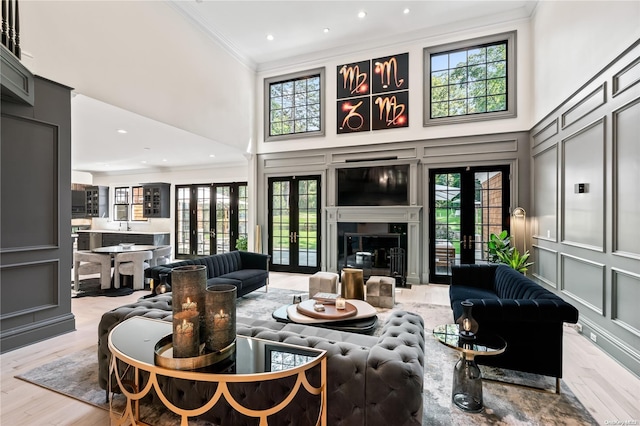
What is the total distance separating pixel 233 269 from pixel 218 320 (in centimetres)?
383

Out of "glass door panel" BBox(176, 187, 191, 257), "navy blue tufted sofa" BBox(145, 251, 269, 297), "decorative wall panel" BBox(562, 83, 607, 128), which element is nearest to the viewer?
"decorative wall panel" BBox(562, 83, 607, 128)

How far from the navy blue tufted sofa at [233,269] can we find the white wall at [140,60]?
93.6 inches

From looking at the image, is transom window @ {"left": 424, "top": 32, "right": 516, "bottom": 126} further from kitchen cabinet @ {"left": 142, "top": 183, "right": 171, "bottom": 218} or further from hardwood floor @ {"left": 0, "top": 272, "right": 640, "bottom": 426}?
kitchen cabinet @ {"left": 142, "top": 183, "right": 171, "bottom": 218}

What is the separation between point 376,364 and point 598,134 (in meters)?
3.61

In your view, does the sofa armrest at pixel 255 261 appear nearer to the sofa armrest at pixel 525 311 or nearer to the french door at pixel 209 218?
the french door at pixel 209 218

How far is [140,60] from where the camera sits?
4.48 metres

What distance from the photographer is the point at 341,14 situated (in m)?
5.57

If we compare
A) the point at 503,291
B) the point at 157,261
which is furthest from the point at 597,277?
the point at 157,261

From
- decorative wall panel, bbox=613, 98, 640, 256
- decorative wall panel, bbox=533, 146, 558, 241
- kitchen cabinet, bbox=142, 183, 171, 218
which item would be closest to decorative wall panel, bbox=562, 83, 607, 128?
decorative wall panel, bbox=613, 98, 640, 256

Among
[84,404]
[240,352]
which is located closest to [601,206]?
[240,352]

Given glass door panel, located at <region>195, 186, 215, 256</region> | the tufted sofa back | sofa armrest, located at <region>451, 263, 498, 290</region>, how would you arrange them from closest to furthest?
the tufted sofa back
sofa armrest, located at <region>451, 263, 498, 290</region>
glass door panel, located at <region>195, 186, 215, 256</region>

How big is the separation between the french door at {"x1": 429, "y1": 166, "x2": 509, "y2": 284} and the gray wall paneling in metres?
5.92

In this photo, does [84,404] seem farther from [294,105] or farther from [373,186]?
[294,105]

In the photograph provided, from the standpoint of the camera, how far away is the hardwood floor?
2059mm
